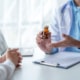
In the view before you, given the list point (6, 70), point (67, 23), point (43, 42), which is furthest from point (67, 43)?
point (6, 70)

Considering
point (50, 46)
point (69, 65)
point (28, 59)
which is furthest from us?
point (50, 46)

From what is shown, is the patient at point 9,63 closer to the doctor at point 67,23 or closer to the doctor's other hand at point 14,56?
the doctor's other hand at point 14,56

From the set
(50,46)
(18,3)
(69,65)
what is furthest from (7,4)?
(69,65)

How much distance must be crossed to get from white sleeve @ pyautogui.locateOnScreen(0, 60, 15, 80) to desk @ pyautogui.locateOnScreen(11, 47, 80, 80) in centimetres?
2

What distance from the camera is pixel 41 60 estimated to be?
107cm

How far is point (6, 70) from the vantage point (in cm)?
83

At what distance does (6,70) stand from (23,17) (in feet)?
3.62

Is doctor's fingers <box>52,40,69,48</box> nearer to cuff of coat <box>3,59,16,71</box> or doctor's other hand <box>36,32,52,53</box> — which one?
doctor's other hand <box>36,32,52,53</box>

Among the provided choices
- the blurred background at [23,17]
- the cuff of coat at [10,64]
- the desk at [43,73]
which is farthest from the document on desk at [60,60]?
the blurred background at [23,17]

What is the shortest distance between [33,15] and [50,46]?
70 cm

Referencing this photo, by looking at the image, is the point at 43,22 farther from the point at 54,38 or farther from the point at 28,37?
the point at 54,38

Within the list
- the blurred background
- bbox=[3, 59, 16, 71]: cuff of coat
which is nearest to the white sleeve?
bbox=[3, 59, 16, 71]: cuff of coat

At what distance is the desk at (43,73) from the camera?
0.84 meters

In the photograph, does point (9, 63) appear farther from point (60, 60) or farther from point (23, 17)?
point (23, 17)
